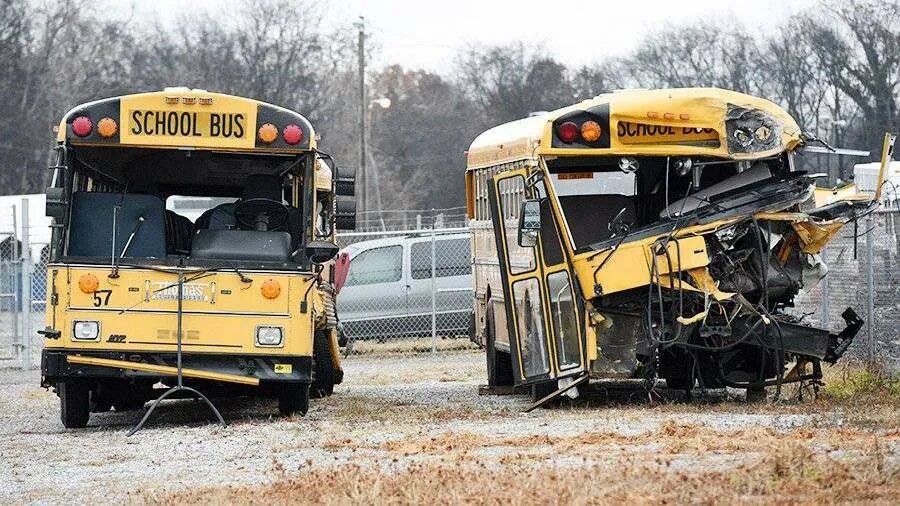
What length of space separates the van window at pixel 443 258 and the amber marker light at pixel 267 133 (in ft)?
41.1

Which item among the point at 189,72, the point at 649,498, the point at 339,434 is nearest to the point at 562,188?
the point at 339,434

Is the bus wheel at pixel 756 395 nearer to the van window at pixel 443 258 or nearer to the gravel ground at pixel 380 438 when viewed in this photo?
the gravel ground at pixel 380 438

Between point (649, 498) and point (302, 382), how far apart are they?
635 cm

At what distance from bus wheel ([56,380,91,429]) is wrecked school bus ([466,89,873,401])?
393 centimetres

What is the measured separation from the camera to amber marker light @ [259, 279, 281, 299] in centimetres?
1450

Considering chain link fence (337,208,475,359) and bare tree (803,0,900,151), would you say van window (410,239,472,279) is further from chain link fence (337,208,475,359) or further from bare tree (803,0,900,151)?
bare tree (803,0,900,151)

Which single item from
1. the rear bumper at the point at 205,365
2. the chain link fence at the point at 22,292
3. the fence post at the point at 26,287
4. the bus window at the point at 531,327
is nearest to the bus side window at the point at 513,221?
the bus window at the point at 531,327

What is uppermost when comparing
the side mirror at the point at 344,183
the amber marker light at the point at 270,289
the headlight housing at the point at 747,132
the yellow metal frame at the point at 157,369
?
the headlight housing at the point at 747,132

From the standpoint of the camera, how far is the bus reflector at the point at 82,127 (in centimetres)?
1465

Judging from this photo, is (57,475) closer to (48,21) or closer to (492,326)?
(492,326)

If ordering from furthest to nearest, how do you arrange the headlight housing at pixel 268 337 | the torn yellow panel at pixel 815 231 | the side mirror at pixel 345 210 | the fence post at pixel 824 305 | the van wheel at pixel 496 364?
the fence post at pixel 824 305 → the van wheel at pixel 496 364 → the side mirror at pixel 345 210 → the headlight housing at pixel 268 337 → the torn yellow panel at pixel 815 231

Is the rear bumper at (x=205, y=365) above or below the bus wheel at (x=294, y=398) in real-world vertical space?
above

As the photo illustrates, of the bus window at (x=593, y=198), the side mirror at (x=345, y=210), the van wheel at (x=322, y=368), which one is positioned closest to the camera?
the side mirror at (x=345, y=210)

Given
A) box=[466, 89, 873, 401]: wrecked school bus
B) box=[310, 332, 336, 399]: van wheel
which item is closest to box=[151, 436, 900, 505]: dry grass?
box=[466, 89, 873, 401]: wrecked school bus
